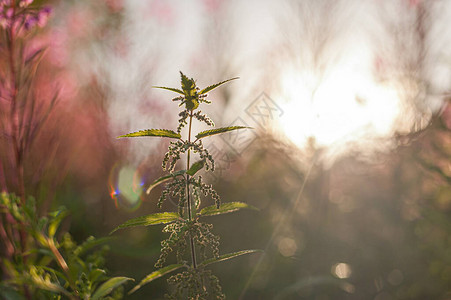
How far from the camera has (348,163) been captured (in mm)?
2457

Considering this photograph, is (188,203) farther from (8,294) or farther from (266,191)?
(266,191)

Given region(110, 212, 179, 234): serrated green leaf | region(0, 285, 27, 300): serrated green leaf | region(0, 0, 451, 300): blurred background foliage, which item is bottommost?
region(0, 285, 27, 300): serrated green leaf

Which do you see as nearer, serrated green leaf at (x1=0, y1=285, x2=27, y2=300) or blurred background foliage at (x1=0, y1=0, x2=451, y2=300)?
serrated green leaf at (x1=0, y1=285, x2=27, y2=300)

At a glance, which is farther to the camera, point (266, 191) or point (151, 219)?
point (266, 191)

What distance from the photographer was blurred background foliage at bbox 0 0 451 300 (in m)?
1.41

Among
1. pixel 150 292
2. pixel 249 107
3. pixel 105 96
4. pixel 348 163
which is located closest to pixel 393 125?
pixel 348 163

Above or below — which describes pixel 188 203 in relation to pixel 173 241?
above

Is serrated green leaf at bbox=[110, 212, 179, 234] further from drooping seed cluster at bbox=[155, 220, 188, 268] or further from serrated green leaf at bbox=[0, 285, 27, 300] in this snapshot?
serrated green leaf at bbox=[0, 285, 27, 300]

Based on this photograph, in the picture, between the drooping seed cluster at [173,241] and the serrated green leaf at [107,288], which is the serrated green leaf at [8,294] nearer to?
the serrated green leaf at [107,288]

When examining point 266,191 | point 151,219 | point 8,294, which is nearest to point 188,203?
point 151,219

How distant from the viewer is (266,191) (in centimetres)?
246

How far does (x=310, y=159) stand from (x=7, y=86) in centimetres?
183

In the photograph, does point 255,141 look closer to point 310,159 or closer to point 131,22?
point 310,159

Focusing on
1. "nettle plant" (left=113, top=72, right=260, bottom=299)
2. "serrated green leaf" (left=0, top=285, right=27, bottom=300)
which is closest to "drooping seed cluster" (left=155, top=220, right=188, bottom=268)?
"nettle plant" (left=113, top=72, right=260, bottom=299)
